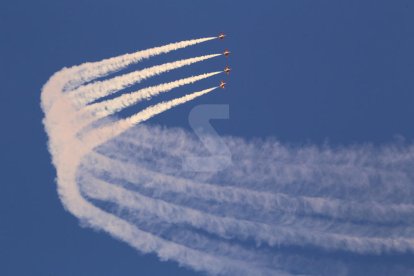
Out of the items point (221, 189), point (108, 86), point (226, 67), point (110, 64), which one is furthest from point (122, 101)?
point (221, 189)

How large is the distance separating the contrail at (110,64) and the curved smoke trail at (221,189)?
0.07 feet

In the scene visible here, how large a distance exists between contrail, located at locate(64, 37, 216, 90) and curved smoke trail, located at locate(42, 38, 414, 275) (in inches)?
0.9

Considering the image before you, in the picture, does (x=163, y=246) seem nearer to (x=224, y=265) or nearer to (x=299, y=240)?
(x=224, y=265)

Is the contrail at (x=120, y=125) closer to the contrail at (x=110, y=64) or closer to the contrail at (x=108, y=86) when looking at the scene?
the contrail at (x=108, y=86)

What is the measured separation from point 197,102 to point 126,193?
2.64 m

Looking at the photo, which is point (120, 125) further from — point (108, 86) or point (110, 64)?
point (110, 64)

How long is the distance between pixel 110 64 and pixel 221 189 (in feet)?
12.5

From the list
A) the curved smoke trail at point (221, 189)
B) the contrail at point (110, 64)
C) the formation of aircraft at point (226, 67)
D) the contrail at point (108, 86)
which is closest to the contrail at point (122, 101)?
the curved smoke trail at point (221, 189)

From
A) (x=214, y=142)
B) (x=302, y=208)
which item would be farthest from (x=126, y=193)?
(x=302, y=208)

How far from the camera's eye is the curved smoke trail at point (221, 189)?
1098 centimetres

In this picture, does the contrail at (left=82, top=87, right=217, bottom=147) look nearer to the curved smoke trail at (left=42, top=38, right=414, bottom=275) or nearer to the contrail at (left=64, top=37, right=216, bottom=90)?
the curved smoke trail at (left=42, top=38, right=414, bottom=275)

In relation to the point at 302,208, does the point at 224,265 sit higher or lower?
lower

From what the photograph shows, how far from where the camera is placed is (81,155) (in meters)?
11.1

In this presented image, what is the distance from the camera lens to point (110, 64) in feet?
36.5
